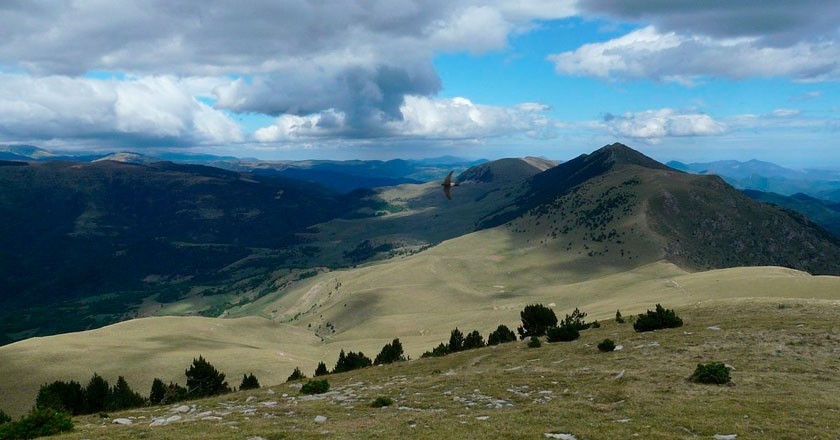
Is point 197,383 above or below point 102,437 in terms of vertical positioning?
below

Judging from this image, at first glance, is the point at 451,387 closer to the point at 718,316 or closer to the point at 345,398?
the point at 345,398

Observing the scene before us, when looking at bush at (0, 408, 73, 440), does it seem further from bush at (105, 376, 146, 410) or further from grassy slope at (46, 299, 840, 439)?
bush at (105, 376, 146, 410)

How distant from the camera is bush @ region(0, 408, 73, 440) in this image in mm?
22734

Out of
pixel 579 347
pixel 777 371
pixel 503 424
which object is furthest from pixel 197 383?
pixel 777 371

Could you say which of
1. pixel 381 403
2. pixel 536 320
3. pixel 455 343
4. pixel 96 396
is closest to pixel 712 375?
pixel 381 403

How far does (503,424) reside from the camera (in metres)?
20.7

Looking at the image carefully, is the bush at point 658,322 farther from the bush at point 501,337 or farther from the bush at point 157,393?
the bush at point 157,393

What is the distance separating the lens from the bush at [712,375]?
25875mm

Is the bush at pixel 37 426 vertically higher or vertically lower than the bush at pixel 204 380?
higher

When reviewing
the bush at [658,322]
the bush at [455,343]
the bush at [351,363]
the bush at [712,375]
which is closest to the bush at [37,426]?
the bush at [712,375]

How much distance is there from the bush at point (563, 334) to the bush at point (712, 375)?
20.5m

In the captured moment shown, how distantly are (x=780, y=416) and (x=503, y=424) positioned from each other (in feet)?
36.9

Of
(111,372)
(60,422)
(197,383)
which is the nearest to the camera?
(60,422)

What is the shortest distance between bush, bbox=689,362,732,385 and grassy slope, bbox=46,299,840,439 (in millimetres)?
729
